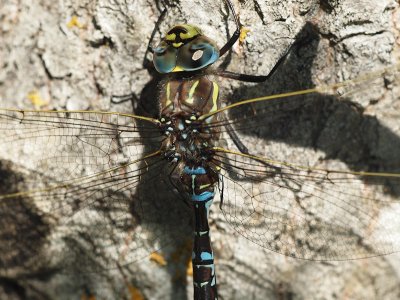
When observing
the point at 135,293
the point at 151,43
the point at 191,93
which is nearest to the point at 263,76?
the point at 191,93

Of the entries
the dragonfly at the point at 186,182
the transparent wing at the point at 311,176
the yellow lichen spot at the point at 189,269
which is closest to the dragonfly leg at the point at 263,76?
the dragonfly at the point at 186,182

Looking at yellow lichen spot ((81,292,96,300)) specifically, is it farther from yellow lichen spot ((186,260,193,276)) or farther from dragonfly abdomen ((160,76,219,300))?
dragonfly abdomen ((160,76,219,300))

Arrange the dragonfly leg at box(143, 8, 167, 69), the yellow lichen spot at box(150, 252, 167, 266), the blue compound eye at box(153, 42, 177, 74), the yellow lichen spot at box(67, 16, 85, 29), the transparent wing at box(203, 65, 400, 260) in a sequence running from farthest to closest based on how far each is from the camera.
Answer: the yellow lichen spot at box(150, 252, 167, 266) → the yellow lichen spot at box(67, 16, 85, 29) → the dragonfly leg at box(143, 8, 167, 69) → the blue compound eye at box(153, 42, 177, 74) → the transparent wing at box(203, 65, 400, 260)

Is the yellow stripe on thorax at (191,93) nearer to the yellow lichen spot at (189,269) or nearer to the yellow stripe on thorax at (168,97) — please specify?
the yellow stripe on thorax at (168,97)

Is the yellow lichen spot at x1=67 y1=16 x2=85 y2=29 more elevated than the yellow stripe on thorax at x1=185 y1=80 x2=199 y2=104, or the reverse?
the yellow lichen spot at x1=67 y1=16 x2=85 y2=29

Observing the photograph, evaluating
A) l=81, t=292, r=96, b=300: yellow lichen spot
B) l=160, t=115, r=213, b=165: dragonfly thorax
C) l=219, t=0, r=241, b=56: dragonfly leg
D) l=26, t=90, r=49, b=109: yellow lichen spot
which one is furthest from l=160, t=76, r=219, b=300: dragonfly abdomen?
l=81, t=292, r=96, b=300: yellow lichen spot

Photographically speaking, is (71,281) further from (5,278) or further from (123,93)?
(123,93)

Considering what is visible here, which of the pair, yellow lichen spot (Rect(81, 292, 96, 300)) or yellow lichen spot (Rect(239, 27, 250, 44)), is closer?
yellow lichen spot (Rect(239, 27, 250, 44))
